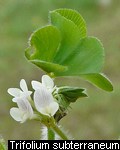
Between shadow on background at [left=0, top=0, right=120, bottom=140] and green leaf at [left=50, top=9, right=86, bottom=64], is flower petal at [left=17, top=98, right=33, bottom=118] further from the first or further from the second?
shadow on background at [left=0, top=0, right=120, bottom=140]

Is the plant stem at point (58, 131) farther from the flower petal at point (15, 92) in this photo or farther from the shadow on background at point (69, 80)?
the shadow on background at point (69, 80)

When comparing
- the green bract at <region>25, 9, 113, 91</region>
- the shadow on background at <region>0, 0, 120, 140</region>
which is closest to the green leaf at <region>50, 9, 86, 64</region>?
the green bract at <region>25, 9, 113, 91</region>

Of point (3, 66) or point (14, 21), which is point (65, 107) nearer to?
point (3, 66)

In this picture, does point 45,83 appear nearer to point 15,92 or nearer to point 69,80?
point 15,92

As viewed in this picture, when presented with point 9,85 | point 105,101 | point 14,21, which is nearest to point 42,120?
point 105,101

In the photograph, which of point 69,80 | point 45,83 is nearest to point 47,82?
point 45,83
